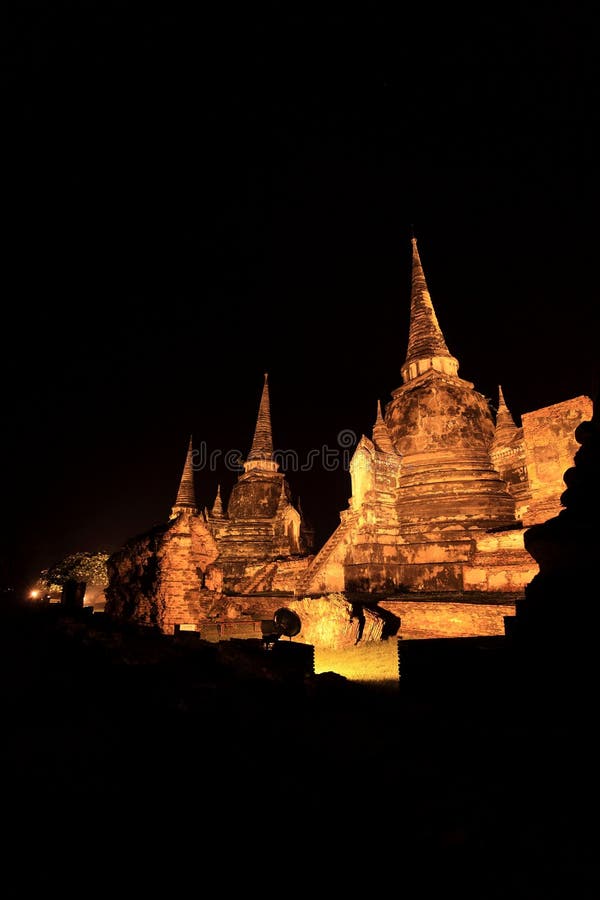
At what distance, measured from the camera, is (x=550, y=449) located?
1370 centimetres

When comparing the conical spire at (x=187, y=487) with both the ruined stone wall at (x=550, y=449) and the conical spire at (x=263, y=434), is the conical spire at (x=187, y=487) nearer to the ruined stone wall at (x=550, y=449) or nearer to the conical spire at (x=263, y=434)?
the conical spire at (x=263, y=434)

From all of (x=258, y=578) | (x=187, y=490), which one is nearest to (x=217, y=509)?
(x=187, y=490)

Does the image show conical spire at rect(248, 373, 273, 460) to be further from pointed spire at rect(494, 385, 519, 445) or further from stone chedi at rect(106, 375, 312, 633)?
pointed spire at rect(494, 385, 519, 445)

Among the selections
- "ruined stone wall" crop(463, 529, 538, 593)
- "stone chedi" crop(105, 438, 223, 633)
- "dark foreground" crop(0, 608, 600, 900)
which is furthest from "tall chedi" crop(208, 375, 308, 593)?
"dark foreground" crop(0, 608, 600, 900)

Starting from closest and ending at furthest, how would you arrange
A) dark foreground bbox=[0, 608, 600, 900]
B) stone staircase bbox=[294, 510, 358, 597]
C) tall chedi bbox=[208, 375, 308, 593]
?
dark foreground bbox=[0, 608, 600, 900]
stone staircase bbox=[294, 510, 358, 597]
tall chedi bbox=[208, 375, 308, 593]

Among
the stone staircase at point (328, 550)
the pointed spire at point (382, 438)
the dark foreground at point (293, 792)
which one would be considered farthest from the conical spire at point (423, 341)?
the dark foreground at point (293, 792)

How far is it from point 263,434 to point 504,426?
17498 mm

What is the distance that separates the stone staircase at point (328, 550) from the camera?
16.3 meters

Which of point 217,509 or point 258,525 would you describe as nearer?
point 258,525

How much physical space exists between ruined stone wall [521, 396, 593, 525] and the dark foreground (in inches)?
447

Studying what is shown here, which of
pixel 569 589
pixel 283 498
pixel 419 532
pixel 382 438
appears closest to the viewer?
pixel 569 589

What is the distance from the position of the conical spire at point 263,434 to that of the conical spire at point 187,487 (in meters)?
5.60

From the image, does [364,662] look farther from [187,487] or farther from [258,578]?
[187,487]

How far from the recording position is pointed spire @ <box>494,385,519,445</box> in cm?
1848
